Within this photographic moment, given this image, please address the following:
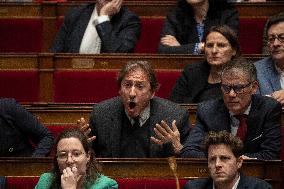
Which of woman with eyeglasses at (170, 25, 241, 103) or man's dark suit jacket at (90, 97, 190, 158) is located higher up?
woman with eyeglasses at (170, 25, 241, 103)

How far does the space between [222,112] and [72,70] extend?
44 cm

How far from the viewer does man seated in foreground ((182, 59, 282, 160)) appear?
1.42 metres

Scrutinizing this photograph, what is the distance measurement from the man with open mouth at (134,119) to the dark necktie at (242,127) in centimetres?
10

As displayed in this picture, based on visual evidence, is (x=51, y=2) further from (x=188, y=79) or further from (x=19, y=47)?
(x=188, y=79)

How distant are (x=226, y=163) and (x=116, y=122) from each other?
282 mm

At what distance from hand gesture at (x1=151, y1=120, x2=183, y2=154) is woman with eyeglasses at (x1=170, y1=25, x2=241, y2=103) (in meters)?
0.22

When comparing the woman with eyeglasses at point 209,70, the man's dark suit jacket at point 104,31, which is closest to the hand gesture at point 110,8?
the man's dark suit jacket at point 104,31

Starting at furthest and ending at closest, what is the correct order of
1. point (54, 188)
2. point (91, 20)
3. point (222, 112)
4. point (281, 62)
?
point (91, 20) < point (281, 62) < point (222, 112) < point (54, 188)

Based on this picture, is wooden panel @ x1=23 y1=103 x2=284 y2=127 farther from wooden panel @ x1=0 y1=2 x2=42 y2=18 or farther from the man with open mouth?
wooden panel @ x1=0 y1=2 x2=42 y2=18

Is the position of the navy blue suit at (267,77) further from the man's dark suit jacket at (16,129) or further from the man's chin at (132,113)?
the man's dark suit jacket at (16,129)

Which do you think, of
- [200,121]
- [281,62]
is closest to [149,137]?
[200,121]

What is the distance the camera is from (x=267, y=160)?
1.32 m

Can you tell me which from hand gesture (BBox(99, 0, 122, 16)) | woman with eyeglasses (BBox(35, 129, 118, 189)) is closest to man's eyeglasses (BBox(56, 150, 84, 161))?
woman with eyeglasses (BBox(35, 129, 118, 189))

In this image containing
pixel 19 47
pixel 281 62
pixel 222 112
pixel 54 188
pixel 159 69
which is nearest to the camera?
pixel 54 188
